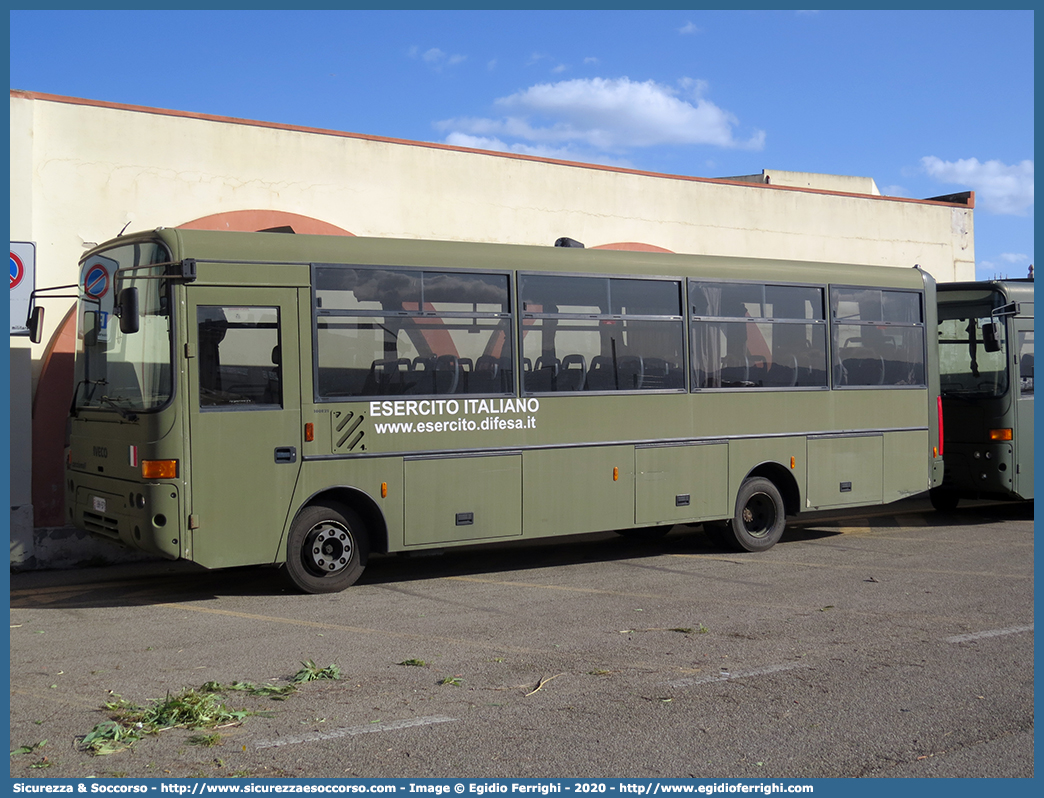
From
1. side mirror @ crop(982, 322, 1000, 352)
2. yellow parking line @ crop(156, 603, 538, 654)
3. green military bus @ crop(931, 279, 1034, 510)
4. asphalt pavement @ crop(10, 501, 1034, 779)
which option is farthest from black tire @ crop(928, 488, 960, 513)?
yellow parking line @ crop(156, 603, 538, 654)

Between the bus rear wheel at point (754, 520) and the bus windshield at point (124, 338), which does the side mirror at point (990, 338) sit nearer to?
the bus rear wheel at point (754, 520)

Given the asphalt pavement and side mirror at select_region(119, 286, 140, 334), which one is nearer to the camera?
the asphalt pavement

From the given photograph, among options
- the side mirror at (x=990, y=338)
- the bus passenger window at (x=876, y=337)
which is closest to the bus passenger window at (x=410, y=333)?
the bus passenger window at (x=876, y=337)

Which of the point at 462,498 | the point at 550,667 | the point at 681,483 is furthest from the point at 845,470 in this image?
the point at 550,667

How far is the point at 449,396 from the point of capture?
9.88 meters

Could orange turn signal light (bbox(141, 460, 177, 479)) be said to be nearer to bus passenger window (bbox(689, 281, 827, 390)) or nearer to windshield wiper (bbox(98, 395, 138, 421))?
windshield wiper (bbox(98, 395, 138, 421))

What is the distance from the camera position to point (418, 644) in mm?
7383

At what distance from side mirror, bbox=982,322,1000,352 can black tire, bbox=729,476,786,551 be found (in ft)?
13.3

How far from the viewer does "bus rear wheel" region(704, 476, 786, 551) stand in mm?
11734

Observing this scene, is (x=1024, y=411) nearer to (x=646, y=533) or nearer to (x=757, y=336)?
(x=757, y=336)

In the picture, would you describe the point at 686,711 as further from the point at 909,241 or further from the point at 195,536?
the point at 909,241

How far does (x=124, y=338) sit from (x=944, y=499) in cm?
1183

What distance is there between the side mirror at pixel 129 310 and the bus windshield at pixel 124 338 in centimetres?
25

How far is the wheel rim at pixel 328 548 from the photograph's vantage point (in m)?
9.32
